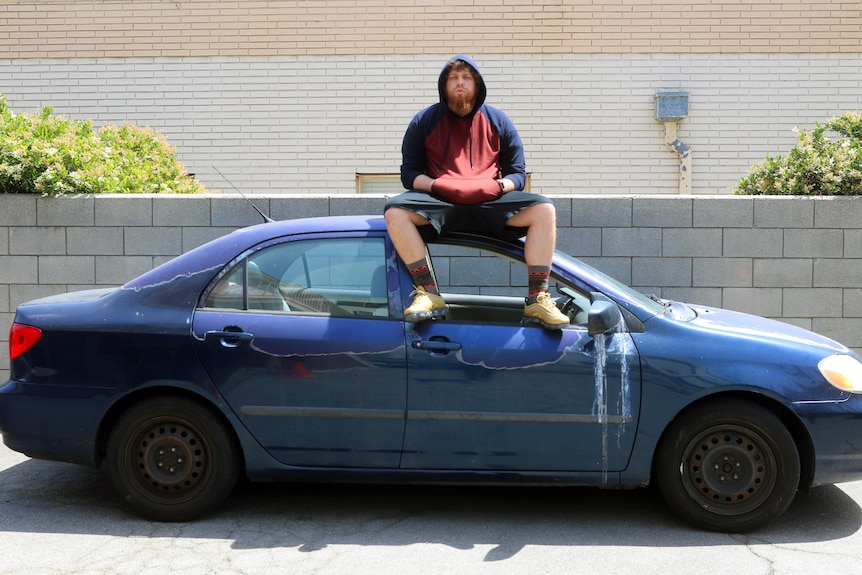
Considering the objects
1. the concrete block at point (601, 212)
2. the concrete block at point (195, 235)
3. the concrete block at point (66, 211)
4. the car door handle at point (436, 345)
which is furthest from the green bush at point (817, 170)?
the concrete block at point (66, 211)

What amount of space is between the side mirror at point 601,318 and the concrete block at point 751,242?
3.09m

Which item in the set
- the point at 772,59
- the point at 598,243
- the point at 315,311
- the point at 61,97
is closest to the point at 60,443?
the point at 315,311

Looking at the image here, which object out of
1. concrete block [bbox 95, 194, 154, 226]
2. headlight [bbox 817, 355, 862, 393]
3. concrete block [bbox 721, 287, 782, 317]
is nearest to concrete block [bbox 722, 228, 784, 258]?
concrete block [bbox 721, 287, 782, 317]

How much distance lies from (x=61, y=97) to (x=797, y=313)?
8407 mm

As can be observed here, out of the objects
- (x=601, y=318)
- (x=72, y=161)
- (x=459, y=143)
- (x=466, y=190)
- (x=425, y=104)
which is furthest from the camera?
(x=425, y=104)

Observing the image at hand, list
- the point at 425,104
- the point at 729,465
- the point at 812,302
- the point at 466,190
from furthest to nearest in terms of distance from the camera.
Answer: the point at 425,104 → the point at 812,302 → the point at 466,190 → the point at 729,465

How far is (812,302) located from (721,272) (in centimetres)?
76

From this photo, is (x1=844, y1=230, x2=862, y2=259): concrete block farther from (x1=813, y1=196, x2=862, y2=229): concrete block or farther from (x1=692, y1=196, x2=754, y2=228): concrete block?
(x1=692, y1=196, x2=754, y2=228): concrete block

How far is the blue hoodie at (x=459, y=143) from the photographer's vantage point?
4.95m

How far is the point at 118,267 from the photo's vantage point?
720cm

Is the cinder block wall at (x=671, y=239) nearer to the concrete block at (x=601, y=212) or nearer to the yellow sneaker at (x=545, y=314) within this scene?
the concrete block at (x=601, y=212)

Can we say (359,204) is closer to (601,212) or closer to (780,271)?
(601,212)

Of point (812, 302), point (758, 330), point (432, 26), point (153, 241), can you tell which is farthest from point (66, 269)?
point (812, 302)

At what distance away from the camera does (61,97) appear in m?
10.7
